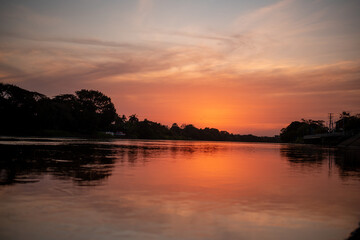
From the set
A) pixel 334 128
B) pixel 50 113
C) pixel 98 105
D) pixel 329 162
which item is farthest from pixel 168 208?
pixel 334 128

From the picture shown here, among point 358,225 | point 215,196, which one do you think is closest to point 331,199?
point 358,225

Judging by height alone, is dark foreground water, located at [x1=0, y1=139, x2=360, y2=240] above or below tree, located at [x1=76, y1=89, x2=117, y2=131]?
below

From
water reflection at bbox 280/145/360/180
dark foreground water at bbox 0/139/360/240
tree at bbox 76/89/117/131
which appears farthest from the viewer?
tree at bbox 76/89/117/131

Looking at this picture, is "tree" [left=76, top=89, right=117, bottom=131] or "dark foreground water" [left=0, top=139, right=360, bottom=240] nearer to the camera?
"dark foreground water" [left=0, top=139, right=360, bottom=240]

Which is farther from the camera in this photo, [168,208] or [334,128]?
[334,128]

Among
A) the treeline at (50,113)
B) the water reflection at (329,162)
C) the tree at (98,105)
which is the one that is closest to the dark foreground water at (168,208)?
the water reflection at (329,162)

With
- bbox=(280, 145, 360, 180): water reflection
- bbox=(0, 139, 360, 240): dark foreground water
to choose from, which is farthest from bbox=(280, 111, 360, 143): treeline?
bbox=(0, 139, 360, 240): dark foreground water

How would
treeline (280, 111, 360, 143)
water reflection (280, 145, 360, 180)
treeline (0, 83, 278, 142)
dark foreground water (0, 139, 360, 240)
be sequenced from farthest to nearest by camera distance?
treeline (280, 111, 360, 143), treeline (0, 83, 278, 142), water reflection (280, 145, 360, 180), dark foreground water (0, 139, 360, 240)

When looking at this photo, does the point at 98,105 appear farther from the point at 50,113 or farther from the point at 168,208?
the point at 168,208

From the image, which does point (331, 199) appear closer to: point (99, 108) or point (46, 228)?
point (46, 228)

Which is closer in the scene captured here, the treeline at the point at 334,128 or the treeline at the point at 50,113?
A: the treeline at the point at 50,113

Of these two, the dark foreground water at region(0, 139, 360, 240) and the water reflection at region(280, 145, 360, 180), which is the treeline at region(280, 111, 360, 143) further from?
the dark foreground water at region(0, 139, 360, 240)

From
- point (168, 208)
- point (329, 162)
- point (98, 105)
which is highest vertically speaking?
point (98, 105)

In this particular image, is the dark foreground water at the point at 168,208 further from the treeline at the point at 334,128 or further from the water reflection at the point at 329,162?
the treeline at the point at 334,128
